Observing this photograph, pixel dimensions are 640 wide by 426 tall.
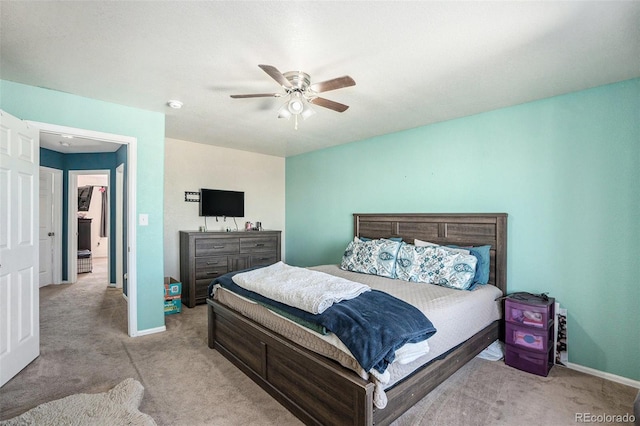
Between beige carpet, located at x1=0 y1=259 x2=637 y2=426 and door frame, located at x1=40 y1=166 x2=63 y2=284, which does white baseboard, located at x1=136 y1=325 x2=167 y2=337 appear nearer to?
beige carpet, located at x1=0 y1=259 x2=637 y2=426

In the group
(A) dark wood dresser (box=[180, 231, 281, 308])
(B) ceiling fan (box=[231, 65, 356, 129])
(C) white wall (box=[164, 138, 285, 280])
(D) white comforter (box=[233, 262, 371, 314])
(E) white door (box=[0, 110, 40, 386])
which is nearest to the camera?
(D) white comforter (box=[233, 262, 371, 314])

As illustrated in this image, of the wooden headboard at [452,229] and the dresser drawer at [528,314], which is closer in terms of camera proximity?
the dresser drawer at [528,314]

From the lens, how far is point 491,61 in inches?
88.4

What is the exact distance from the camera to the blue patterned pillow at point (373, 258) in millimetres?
3361

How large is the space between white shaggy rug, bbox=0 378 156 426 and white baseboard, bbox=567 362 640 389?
11.1ft

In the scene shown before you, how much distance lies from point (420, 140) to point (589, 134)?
1635 mm

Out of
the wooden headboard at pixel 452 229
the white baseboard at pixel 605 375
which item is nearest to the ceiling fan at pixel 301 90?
the wooden headboard at pixel 452 229

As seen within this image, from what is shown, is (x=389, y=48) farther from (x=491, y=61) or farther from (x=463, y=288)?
(x=463, y=288)

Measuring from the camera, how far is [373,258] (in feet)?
11.5

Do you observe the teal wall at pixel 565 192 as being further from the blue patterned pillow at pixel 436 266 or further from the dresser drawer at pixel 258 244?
the dresser drawer at pixel 258 244

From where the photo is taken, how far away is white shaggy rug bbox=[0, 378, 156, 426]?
1.90m

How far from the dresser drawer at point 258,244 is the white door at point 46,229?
12.4 feet

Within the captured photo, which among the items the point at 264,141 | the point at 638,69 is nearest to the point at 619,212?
the point at 638,69

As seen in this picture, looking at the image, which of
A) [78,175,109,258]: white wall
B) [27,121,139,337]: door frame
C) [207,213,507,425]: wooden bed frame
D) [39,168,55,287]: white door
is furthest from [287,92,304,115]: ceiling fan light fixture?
[78,175,109,258]: white wall
